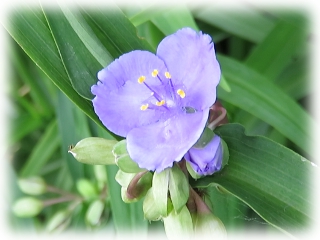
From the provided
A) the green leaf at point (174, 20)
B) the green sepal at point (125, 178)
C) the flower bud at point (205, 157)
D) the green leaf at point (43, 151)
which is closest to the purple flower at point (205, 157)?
the flower bud at point (205, 157)

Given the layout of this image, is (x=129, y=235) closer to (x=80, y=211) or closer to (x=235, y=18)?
(x=80, y=211)

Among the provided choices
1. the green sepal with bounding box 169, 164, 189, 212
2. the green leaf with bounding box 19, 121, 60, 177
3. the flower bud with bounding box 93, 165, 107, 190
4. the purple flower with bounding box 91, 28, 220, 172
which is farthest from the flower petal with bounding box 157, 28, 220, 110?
the green leaf with bounding box 19, 121, 60, 177

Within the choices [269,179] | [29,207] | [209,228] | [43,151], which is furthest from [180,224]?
[43,151]

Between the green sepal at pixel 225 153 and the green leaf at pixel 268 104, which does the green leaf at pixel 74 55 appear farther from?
the green leaf at pixel 268 104

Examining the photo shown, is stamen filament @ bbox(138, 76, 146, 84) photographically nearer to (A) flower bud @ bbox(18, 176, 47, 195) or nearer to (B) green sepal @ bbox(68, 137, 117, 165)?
(B) green sepal @ bbox(68, 137, 117, 165)

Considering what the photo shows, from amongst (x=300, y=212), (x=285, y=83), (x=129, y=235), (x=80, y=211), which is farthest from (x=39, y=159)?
(x=300, y=212)
